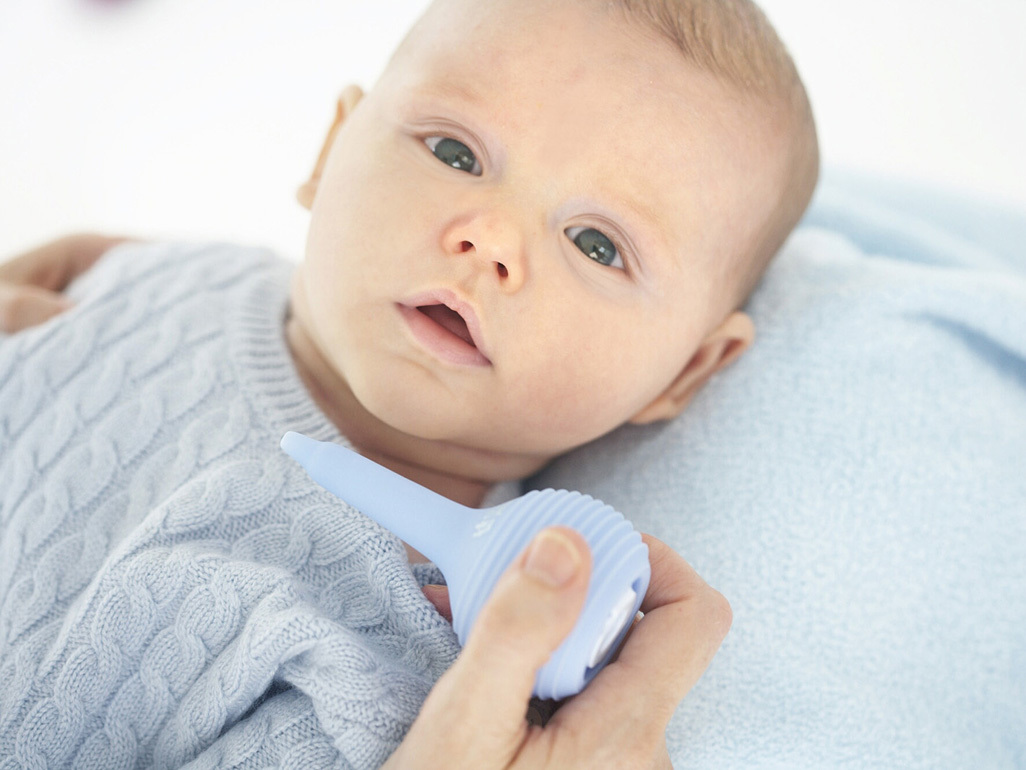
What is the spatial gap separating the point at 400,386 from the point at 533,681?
1.31 ft

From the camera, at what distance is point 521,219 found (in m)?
0.87

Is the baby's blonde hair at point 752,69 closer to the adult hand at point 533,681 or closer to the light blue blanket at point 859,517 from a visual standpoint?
the light blue blanket at point 859,517

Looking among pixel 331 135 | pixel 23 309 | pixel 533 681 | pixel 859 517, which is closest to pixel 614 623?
pixel 533 681

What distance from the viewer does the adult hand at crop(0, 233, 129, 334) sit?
1195mm

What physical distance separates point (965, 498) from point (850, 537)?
146 millimetres

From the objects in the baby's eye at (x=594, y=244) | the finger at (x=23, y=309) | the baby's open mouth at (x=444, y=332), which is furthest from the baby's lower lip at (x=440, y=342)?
the finger at (x=23, y=309)

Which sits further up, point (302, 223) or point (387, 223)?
point (387, 223)

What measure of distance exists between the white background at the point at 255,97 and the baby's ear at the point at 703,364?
3.15ft

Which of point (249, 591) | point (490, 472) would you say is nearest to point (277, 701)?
point (249, 591)

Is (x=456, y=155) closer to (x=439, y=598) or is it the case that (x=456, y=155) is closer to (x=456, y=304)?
(x=456, y=304)

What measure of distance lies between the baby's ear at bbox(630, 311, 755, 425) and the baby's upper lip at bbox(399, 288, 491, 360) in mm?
319

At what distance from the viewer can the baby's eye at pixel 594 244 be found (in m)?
0.92

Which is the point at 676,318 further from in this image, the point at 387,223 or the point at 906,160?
the point at 906,160

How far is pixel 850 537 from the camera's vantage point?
0.99 meters
